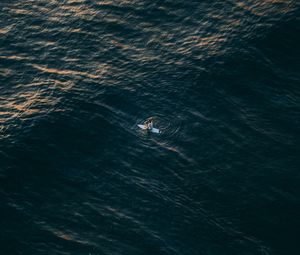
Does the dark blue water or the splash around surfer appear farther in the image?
the splash around surfer

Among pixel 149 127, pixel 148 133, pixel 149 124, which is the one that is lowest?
pixel 148 133

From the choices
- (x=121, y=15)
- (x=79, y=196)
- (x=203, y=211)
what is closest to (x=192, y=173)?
(x=203, y=211)

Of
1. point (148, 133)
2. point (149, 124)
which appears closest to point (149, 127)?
point (149, 124)

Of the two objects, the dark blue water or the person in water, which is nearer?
the dark blue water

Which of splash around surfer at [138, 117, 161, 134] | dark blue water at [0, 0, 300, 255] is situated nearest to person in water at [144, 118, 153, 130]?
splash around surfer at [138, 117, 161, 134]

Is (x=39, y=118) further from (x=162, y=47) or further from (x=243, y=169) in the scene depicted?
(x=243, y=169)

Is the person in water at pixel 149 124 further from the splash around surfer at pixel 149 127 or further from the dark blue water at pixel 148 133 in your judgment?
the dark blue water at pixel 148 133

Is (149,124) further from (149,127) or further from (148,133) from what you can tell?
(148,133)

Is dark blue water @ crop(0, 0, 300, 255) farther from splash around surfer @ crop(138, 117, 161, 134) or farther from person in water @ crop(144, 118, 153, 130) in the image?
person in water @ crop(144, 118, 153, 130)

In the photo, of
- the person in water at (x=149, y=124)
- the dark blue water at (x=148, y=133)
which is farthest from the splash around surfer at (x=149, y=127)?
the dark blue water at (x=148, y=133)
